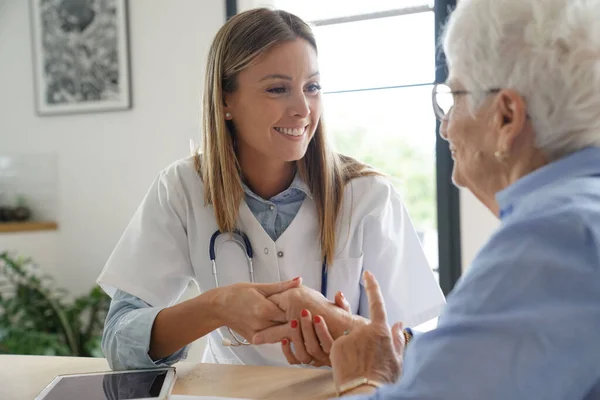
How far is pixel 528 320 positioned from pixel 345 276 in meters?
0.98

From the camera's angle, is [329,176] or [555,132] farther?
[329,176]

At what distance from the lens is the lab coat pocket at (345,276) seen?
5.44 feet

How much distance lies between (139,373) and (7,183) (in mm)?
2842

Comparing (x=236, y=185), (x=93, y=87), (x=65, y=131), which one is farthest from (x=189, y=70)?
(x=236, y=185)

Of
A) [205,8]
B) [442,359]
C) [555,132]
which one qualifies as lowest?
[442,359]

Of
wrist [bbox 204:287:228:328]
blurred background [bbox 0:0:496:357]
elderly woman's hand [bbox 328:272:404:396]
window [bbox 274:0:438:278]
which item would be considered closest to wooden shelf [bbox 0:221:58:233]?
blurred background [bbox 0:0:496:357]

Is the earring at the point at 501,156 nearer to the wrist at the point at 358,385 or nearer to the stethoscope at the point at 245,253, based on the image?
the wrist at the point at 358,385

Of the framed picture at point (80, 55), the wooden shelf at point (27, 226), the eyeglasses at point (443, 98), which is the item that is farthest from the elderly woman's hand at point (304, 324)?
the wooden shelf at point (27, 226)

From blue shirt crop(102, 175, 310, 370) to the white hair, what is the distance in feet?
3.00

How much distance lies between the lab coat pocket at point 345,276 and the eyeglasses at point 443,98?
68 centimetres

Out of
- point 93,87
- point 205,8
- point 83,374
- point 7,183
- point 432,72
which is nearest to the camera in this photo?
point 83,374

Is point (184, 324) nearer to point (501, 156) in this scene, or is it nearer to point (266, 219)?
point (266, 219)

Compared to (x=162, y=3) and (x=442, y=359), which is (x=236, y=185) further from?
(x=162, y=3)

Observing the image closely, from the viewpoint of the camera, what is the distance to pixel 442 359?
723 mm
